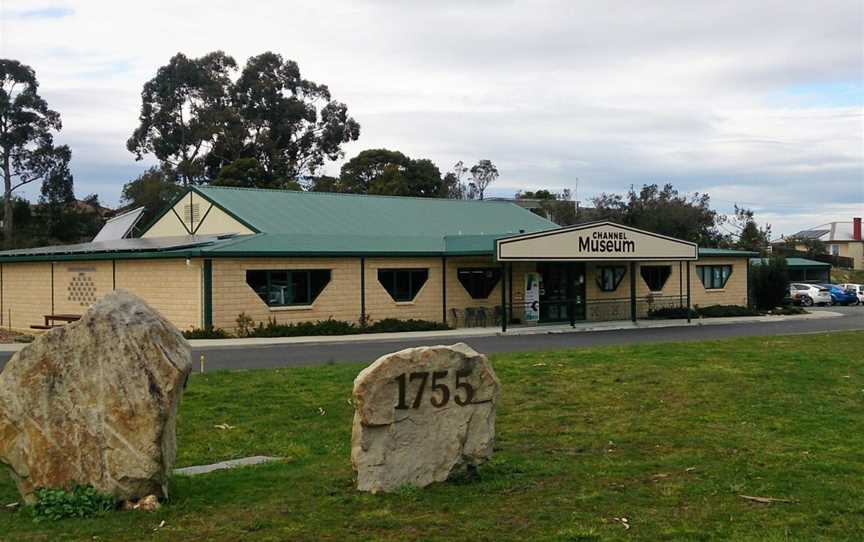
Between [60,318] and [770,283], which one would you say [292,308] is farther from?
[770,283]

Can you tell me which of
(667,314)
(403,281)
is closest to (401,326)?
(403,281)

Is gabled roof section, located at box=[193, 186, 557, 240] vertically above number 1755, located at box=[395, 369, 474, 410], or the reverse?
gabled roof section, located at box=[193, 186, 557, 240]

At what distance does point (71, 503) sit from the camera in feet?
24.5

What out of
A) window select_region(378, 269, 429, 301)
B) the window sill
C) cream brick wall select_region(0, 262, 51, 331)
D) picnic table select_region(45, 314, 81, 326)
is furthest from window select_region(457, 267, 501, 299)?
cream brick wall select_region(0, 262, 51, 331)

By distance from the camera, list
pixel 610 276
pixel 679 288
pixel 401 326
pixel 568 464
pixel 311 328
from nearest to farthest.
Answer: pixel 568 464, pixel 311 328, pixel 401 326, pixel 610 276, pixel 679 288

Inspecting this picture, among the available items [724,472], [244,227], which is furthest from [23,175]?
[724,472]

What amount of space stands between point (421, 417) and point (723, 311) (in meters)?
35.5

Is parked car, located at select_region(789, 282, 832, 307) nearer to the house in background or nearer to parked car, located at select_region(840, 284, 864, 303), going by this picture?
parked car, located at select_region(840, 284, 864, 303)

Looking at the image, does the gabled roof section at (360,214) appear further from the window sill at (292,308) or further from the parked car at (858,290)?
the parked car at (858,290)

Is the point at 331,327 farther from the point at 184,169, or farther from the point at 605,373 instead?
the point at 184,169

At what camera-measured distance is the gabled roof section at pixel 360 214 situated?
113 feet

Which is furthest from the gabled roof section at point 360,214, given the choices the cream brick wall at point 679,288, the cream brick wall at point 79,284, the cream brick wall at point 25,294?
the cream brick wall at point 25,294

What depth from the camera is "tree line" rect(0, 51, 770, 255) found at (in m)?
66.8

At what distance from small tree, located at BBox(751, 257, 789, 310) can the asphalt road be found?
718 cm
